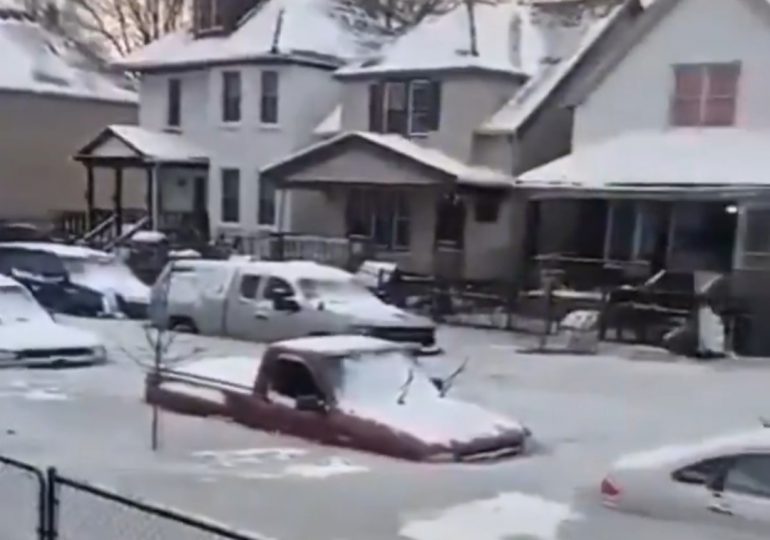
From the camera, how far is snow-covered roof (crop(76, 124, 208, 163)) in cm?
4050

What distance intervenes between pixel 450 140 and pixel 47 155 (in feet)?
66.4

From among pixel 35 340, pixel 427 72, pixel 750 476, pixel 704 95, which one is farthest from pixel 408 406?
pixel 427 72

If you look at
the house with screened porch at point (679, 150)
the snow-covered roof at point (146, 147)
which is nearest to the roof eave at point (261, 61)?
the snow-covered roof at point (146, 147)

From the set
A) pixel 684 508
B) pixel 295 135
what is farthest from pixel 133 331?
pixel 684 508

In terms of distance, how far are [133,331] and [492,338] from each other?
718cm

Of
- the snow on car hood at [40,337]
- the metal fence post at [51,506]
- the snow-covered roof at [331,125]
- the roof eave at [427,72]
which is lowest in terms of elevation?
the snow on car hood at [40,337]

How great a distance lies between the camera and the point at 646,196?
1124 inches

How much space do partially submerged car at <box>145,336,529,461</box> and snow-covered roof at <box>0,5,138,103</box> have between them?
33601mm

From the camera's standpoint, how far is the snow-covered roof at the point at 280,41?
128 feet

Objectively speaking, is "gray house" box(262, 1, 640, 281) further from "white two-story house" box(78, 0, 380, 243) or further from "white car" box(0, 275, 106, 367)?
"white car" box(0, 275, 106, 367)

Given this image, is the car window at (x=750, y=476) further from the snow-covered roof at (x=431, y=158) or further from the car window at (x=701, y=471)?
the snow-covered roof at (x=431, y=158)

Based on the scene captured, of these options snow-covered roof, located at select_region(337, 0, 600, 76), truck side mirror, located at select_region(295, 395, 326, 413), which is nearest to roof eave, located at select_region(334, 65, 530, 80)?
snow-covered roof, located at select_region(337, 0, 600, 76)

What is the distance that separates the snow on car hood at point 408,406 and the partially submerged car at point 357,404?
1 cm

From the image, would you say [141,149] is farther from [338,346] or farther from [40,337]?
[338,346]
